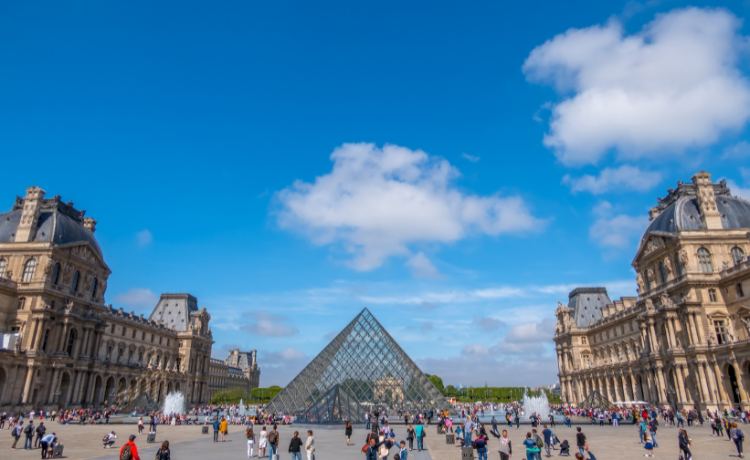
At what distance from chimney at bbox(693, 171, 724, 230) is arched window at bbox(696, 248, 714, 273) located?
1943 mm

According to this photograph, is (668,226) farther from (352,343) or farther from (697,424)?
(352,343)

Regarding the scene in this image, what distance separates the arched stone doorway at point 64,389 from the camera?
36.2 metres

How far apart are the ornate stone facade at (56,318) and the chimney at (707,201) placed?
162 ft

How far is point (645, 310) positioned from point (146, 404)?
129ft

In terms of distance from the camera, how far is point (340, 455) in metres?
12.6

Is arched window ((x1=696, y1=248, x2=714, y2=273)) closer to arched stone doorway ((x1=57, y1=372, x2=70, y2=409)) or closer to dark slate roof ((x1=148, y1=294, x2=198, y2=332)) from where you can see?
arched stone doorway ((x1=57, y1=372, x2=70, y2=409))

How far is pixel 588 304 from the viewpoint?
5816cm

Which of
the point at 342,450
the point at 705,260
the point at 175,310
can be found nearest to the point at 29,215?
the point at 175,310

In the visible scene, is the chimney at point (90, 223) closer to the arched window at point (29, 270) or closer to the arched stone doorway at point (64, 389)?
the arched window at point (29, 270)

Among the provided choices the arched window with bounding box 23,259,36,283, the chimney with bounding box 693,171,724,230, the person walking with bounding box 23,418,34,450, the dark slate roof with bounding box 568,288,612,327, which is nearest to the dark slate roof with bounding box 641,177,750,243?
the chimney with bounding box 693,171,724,230

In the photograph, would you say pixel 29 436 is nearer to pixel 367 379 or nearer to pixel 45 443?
pixel 45 443

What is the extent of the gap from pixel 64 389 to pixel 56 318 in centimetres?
606

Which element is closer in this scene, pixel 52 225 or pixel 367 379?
pixel 367 379

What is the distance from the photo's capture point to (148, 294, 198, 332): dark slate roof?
63.8 meters
